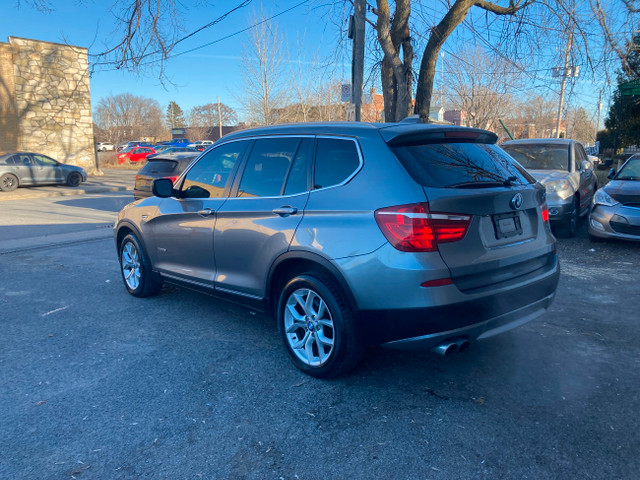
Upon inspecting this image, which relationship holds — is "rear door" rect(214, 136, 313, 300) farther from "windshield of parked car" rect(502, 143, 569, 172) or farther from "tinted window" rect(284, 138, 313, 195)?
"windshield of parked car" rect(502, 143, 569, 172)

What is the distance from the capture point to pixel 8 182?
64.6ft

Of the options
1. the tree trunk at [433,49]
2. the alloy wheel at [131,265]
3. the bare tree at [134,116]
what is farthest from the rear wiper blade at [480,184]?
the bare tree at [134,116]

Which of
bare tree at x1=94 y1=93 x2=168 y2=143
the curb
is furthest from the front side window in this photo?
bare tree at x1=94 y1=93 x2=168 y2=143

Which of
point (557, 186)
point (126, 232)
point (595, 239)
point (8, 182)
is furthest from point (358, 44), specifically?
point (8, 182)

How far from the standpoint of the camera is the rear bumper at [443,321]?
122 inches

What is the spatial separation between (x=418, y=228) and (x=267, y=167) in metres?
1.59

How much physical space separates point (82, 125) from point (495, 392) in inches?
1087

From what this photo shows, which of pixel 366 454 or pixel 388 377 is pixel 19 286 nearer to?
pixel 388 377

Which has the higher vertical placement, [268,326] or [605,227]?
[605,227]

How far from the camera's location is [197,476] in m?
2.60

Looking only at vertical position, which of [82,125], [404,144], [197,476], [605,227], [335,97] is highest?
[335,97]

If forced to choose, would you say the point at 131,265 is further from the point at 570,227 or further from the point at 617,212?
the point at 570,227

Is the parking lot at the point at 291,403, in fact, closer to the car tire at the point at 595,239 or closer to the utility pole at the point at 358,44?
the car tire at the point at 595,239

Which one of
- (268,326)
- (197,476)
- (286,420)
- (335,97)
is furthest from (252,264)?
(335,97)
